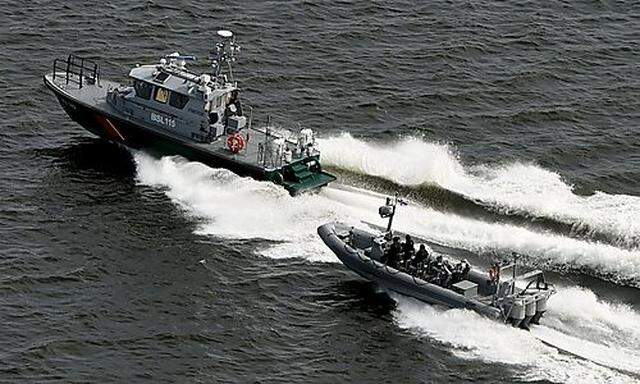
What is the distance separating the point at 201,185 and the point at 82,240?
6814 mm

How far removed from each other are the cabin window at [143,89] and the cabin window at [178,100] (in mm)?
1155

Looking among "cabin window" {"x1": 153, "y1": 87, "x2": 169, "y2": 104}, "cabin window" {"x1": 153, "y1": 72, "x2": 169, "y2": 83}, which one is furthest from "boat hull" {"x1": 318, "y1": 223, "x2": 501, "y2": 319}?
"cabin window" {"x1": 153, "y1": 72, "x2": 169, "y2": 83}

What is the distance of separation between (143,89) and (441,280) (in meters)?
18.4

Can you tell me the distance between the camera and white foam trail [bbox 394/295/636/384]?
50125 mm

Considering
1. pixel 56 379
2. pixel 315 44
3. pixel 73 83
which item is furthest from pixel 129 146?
pixel 56 379

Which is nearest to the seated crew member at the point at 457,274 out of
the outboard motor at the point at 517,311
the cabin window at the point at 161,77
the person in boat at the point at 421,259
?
the person in boat at the point at 421,259

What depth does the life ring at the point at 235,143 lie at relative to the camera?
63.5 m

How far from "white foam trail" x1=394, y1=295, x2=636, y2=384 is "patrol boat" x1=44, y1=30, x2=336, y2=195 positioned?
10.5 meters

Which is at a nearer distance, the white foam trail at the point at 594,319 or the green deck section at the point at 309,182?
the white foam trail at the point at 594,319

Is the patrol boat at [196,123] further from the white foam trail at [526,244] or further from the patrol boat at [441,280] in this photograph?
the patrol boat at [441,280]

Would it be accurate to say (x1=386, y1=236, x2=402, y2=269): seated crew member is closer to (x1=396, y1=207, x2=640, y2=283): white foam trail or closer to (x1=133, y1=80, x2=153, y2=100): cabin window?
(x1=396, y1=207, x2=640, y2=283): white foam trail

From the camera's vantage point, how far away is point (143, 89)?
65.6m

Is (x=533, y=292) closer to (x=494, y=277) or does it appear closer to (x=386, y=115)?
(x=494, y=277)

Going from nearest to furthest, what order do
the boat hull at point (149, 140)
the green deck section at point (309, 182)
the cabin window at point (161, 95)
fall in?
the green deck section at point (309, 182) → the boat hull at point (149, 140) → the cabin window at point (161, 95)
